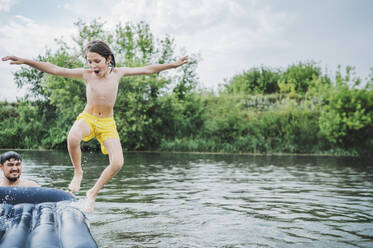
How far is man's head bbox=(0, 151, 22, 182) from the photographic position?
5.16m

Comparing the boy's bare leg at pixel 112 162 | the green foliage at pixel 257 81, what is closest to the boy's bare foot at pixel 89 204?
the boy's bare leg at pixel 112 162

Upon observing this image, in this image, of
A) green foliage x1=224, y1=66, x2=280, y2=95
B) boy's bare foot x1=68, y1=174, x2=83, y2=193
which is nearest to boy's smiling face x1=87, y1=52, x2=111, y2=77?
boy's bare foot x1=68, y1=174, x2=83, y2=193

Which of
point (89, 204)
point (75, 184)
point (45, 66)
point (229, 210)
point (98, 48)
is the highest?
point (98, 48)

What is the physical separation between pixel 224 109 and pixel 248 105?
3.09 meters

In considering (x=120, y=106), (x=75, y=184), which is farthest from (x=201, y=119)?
(x=75, y=184)

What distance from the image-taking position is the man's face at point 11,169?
17.0 feet

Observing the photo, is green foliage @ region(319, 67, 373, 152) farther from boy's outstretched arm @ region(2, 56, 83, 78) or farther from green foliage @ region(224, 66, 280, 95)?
boy's outstretched arm @ region(2, 56, 83, 78)

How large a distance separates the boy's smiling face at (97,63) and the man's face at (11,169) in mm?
1826

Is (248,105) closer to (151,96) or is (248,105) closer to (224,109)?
(224,109)

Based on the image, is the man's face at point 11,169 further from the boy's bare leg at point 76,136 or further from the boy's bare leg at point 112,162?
the boy's bare leg at point 112,162

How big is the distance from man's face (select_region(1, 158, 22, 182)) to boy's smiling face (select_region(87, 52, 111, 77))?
5.99 feet

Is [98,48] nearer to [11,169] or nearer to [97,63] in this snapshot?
[97,63]

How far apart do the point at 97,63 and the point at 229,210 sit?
3.42 m

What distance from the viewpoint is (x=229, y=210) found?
21.2ft
